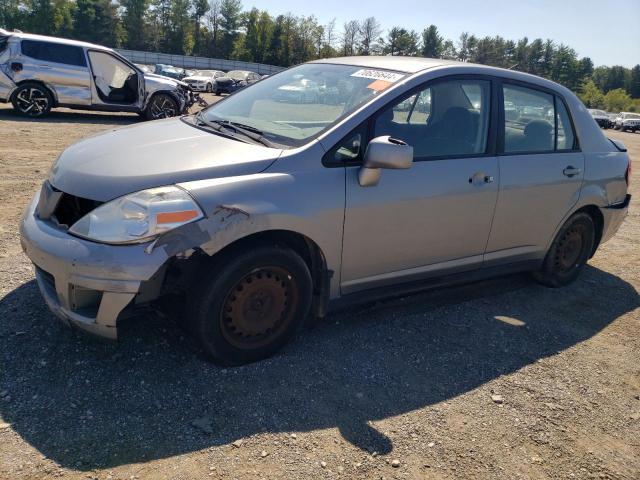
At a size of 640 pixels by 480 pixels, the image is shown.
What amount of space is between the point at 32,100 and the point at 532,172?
37.6 feet

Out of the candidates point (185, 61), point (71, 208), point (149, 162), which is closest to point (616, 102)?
point (185, 61)

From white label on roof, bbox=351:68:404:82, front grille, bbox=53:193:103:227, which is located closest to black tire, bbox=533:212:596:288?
white label on roof, bbox=351:68:404:82

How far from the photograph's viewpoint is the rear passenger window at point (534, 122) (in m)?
4.01

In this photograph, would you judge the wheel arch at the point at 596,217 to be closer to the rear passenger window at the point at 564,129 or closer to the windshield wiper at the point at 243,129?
the rear passenger window at the point at 564,129

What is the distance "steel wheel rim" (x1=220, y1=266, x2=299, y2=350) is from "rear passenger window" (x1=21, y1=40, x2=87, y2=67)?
1101 centimetres

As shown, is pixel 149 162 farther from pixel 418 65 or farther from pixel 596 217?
pixel 596 217

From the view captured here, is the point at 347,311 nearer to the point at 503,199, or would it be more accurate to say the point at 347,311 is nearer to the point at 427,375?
the point at 427,375

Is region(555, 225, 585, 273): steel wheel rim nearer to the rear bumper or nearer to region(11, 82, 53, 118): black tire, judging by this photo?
the rear bumper

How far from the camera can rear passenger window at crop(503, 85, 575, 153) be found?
13.1ft

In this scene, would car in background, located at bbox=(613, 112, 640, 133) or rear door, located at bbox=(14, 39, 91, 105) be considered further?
car in background, located at bbox=(613, 112, 640, 133)

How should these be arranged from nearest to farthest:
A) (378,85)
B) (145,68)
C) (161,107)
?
(378,85), (161,107), (145,68)

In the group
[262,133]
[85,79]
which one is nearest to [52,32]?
[85,79]

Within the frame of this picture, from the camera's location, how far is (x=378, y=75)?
358 cm

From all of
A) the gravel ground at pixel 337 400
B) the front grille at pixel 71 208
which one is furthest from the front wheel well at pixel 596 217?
the front grille at pixel 71 208
